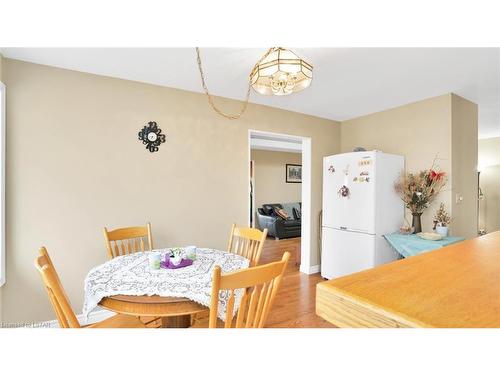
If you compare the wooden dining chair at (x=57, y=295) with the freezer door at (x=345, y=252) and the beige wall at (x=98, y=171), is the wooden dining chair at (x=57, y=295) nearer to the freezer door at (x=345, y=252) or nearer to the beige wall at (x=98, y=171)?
the beige wall at (x=98, y=171)

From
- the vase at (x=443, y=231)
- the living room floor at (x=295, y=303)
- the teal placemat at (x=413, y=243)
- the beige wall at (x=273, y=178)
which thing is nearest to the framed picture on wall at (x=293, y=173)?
the beige wall at (x=273, y=178)

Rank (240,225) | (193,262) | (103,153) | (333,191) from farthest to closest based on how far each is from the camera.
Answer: (333,191), (240,225), (103,153), (193,262)

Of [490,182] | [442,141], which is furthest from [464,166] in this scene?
[490,182]

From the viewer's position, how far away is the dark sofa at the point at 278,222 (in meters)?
5.89

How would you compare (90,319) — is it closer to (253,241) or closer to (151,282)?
(151,282)

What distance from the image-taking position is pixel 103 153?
235 centimetres

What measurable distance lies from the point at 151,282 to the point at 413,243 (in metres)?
2.43

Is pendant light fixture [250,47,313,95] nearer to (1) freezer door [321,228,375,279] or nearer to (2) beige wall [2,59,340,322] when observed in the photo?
(2) beige wall [2,59,340,322]

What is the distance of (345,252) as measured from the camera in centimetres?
311

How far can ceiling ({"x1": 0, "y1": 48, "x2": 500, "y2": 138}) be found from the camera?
195 cm
